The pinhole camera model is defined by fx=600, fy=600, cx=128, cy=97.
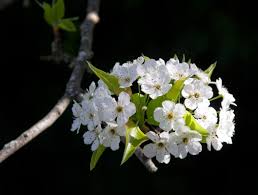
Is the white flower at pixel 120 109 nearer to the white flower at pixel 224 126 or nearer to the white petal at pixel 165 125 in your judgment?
the white petal at pixel 165 125

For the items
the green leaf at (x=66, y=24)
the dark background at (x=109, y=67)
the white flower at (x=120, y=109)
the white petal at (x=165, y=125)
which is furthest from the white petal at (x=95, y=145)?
the dark background at (x=109, y=67)

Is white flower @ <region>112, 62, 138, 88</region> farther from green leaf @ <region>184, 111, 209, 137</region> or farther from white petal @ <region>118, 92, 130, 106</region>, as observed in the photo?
green leaf @ <region>184, 111, 209, 137</region>

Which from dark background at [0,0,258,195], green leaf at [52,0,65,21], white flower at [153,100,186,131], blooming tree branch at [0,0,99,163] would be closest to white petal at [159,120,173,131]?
white flower at [153,100,186,131]

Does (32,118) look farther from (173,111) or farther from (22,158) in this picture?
(173,111)

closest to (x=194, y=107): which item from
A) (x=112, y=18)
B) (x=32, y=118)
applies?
(x=112, y=18)

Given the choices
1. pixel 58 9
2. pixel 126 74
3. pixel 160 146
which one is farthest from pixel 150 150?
pixel 58 9

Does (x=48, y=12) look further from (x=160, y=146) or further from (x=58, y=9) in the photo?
(x=160, y=146)

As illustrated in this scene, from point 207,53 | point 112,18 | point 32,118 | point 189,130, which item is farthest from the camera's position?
point 32,118
